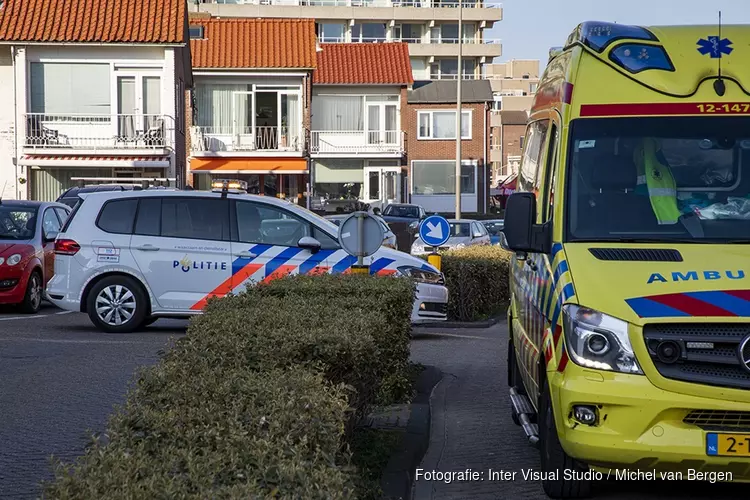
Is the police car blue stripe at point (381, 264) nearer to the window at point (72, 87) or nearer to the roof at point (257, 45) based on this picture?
the window at point (72, 87)

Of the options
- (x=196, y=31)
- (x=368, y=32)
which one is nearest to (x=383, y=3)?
(x=368, y=32)

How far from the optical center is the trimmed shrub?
11.5ft

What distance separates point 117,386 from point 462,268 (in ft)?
27.4

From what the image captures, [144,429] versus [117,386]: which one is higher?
[144,429]

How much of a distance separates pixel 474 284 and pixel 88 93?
63.9 ft

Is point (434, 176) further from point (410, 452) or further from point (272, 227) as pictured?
point (410, 452)

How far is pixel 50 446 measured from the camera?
8000mm

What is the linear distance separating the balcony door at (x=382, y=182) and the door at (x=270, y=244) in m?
40.3

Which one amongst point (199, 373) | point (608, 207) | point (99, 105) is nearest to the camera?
point (199, 373)

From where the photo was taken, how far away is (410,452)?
757 centimetres

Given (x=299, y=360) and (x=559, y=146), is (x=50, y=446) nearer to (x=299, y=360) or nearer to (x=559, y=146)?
(x=299, y=360)

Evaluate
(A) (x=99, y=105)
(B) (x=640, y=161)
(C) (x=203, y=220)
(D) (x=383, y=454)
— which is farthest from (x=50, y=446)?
(A) (x=99, y=105)

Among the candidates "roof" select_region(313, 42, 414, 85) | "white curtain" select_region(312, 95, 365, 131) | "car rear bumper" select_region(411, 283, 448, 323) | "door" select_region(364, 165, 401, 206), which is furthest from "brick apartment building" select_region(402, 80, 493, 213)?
"car rear bumper" select_region(411, 283, 448, 323)

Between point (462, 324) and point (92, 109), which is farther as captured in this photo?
point (92, 109)
